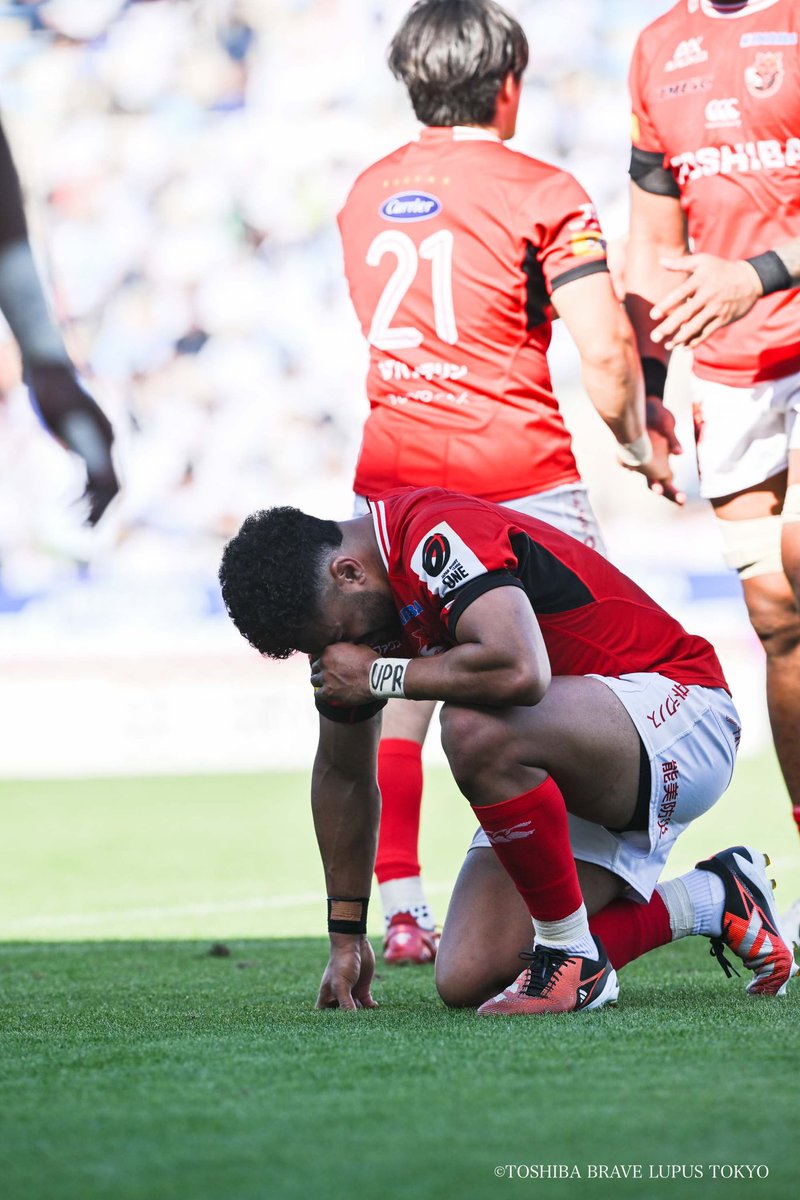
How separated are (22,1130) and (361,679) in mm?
1099

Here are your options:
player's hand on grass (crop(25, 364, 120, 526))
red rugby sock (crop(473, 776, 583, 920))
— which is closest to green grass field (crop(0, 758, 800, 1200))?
red rugby sock (crop(473, 776, 583, 920))

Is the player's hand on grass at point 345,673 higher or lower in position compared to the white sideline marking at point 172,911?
higher

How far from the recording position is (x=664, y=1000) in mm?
2963

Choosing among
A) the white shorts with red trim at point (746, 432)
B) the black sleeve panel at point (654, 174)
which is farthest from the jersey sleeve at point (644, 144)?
the white shorts with red trim at point (746, 432)

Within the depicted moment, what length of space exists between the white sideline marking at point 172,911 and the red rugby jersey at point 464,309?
1646mm

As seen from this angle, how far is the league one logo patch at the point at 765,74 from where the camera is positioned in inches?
153

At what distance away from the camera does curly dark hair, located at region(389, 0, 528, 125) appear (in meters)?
3.79

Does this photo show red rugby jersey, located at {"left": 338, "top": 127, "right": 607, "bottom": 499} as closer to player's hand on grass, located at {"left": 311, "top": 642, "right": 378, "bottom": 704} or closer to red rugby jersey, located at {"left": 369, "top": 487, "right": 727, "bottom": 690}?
red rugby jersey, located at {"left": 369, "top": 487, "right": 727, "bottom": 690}

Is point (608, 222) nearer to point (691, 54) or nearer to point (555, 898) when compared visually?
point (691, 54)

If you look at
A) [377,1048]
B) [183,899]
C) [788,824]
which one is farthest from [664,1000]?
[788,824]

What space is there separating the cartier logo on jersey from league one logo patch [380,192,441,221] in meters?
1.39

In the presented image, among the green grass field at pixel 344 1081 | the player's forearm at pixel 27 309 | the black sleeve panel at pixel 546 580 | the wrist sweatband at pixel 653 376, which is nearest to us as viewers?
the green grass field at pixel 344 1081

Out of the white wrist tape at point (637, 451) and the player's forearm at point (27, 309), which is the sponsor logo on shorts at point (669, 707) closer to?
the white wrist tape at point (637, 451)

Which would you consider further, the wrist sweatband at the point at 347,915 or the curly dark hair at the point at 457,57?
the curly dark hair at the point at 457,57
